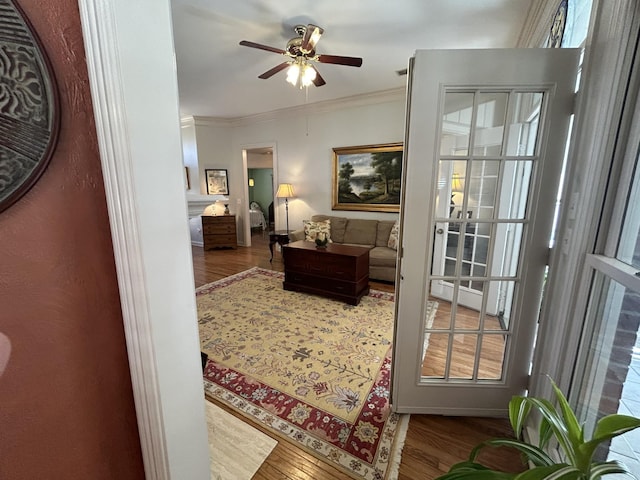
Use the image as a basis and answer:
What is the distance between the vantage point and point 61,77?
589 millimetres

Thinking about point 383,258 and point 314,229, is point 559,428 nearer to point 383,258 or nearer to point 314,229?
point 383,258

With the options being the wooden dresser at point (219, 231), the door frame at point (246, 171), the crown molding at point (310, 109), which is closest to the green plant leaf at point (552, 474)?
the crown molding at point (310, 109)

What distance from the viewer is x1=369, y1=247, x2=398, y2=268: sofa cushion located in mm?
3829

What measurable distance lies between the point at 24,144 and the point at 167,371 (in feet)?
1.96

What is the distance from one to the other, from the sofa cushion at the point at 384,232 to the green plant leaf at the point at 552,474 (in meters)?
3.71

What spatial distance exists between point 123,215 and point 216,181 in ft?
18.9

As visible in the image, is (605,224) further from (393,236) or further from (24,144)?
(393,236)

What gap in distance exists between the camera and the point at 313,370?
83.2 inches

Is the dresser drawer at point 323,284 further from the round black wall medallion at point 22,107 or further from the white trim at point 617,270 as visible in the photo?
the round black wall medallion at point 22,107

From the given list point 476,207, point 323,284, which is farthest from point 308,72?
point 323,284

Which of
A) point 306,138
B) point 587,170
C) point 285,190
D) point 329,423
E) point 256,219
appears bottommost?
point 329,423

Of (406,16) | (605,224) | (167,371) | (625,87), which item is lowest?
(167,371)

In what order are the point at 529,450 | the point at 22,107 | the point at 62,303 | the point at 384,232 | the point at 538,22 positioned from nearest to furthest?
the point at 22,107, the point at 62,303, the point at 529,450, the point at 538,22, the point at 384,232

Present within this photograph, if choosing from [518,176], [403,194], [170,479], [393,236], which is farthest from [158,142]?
[393,236]
